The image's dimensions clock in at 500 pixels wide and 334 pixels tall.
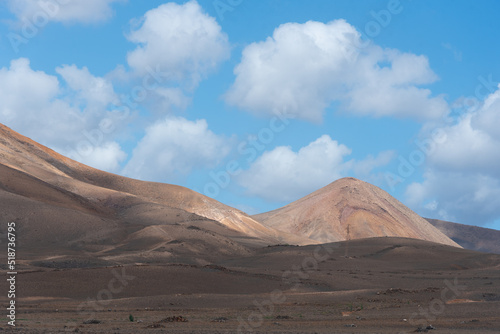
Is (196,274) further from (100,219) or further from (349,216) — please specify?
(349,216)

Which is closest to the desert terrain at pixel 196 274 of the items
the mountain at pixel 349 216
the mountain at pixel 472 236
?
the mountain at pixel 349 216

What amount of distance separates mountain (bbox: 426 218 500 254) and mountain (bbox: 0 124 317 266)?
8900cm

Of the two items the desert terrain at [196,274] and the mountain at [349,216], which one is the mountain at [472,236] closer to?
the mountain at [349,216]

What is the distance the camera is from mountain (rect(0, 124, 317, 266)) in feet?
173

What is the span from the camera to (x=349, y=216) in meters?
129

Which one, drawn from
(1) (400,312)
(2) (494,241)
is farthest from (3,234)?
(2) (494,241)

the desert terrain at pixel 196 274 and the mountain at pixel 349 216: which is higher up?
the mountain at pixel 349 216

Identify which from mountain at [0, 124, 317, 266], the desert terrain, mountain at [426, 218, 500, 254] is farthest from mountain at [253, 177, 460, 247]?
mountain at [426, 218, 500, 254]

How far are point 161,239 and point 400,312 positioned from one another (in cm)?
3768

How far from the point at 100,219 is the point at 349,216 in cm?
7341

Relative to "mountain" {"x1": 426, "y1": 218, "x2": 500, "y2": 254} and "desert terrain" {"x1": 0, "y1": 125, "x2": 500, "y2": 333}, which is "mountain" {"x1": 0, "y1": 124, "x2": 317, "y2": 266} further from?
"mountain" {"x1": 426, "y1": 218, "x2": 500, "y2": 254}

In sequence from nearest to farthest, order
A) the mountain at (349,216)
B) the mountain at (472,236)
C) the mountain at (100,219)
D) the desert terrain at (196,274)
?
the desert terrain at (196,274), the mountain at (100,219), the mountain at (349,216), the mountain at (472,236)

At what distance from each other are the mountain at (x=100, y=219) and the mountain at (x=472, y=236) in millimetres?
88998

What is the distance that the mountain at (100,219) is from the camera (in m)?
52.8
